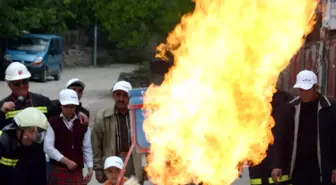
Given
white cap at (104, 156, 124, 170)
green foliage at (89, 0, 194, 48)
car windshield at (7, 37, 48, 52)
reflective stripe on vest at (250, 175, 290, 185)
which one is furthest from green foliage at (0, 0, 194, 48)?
white cap at (104, 156, 124, 170)

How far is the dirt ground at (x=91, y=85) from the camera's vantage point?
25234 millimetres

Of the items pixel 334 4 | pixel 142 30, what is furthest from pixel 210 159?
pixel 142 30

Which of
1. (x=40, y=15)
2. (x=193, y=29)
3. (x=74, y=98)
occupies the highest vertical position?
(x=40, y=15)

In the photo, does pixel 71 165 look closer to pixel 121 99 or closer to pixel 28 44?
pixel 121 99

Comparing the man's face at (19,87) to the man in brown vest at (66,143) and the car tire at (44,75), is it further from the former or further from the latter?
the car tire at (44,75)

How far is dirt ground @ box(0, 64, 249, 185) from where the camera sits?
25234mm

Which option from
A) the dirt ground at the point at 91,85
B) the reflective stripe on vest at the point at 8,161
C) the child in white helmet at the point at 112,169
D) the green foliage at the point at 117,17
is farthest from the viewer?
the dirt ground at the point at 91,85

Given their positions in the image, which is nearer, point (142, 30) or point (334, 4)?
point (334, 4)

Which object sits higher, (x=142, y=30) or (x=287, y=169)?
(x=142, y=30)

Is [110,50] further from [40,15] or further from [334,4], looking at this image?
[334,4]

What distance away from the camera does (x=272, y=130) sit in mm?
7762

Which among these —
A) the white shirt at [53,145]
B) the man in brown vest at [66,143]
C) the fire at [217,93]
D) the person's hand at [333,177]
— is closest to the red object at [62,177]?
the man in brown vest at [66,143]

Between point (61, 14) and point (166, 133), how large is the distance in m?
35.2

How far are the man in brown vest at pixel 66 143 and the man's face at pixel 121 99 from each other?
1.26ft
